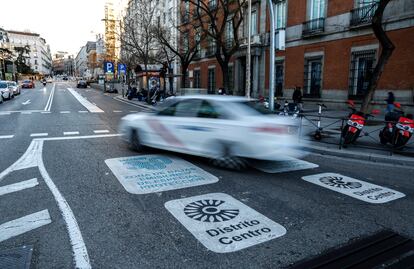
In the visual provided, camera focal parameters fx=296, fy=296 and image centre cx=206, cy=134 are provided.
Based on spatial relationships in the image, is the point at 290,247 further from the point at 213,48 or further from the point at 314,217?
the point at 213,48

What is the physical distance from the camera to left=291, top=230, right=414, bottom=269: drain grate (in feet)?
10.1

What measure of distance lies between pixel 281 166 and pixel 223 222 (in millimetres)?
3388

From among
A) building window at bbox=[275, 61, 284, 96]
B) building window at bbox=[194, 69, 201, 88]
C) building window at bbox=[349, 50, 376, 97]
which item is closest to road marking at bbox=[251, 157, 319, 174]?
building window at bbox=[349, 50, 376, 97]

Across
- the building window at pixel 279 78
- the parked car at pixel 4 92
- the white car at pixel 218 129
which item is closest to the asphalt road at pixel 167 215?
the white car at pixel 218 129

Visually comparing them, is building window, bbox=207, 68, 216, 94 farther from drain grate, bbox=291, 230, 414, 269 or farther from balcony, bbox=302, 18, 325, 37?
drain grate, bbox=291, 230, 414, 269

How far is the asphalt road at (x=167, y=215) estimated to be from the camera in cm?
324

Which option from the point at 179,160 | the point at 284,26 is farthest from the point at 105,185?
the point at 284,26

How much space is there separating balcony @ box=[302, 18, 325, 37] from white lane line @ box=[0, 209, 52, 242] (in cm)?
2014

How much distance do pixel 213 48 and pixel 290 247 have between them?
30931 millimetres

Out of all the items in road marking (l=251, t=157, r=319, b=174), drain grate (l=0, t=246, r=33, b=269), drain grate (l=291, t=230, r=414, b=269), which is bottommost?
drain grate (l=291, t=230, r=414, b=269)

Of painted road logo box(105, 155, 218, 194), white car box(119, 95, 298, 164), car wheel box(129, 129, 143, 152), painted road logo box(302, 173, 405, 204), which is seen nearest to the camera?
painted road logo box(302, 173, 405, 204)

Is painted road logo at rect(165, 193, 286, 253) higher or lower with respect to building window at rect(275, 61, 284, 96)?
lower

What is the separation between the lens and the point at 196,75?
3762 cm

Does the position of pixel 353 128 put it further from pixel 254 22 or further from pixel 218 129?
pixel 254 22
